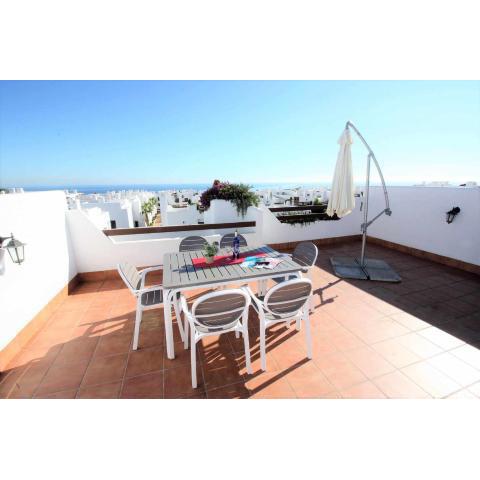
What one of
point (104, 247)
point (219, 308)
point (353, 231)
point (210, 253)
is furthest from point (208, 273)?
point (353, 231)

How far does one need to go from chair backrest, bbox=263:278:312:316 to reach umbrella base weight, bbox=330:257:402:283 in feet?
7.75

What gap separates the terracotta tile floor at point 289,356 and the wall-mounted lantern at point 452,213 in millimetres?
1642

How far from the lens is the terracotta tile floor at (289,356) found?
1.85m

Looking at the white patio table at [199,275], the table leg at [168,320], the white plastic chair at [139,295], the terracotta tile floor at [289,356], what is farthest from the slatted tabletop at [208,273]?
the terracotta tile floor at [289,356]

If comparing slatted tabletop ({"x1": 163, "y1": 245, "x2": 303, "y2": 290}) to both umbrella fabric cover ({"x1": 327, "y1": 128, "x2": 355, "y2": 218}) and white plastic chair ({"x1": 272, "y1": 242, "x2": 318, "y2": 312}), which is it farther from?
umbrella fabric cover ({"x1": 327, "y1": 128, "x2": 355, "y2": 218})

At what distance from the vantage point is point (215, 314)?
1.79 m

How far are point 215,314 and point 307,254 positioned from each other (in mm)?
1642

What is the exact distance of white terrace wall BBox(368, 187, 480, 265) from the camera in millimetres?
4102

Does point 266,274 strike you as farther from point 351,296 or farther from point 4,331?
point 4,331

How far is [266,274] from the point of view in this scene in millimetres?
2242

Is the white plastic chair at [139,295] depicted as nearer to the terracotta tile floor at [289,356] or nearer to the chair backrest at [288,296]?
the terracotta tile floor at [289,356]
